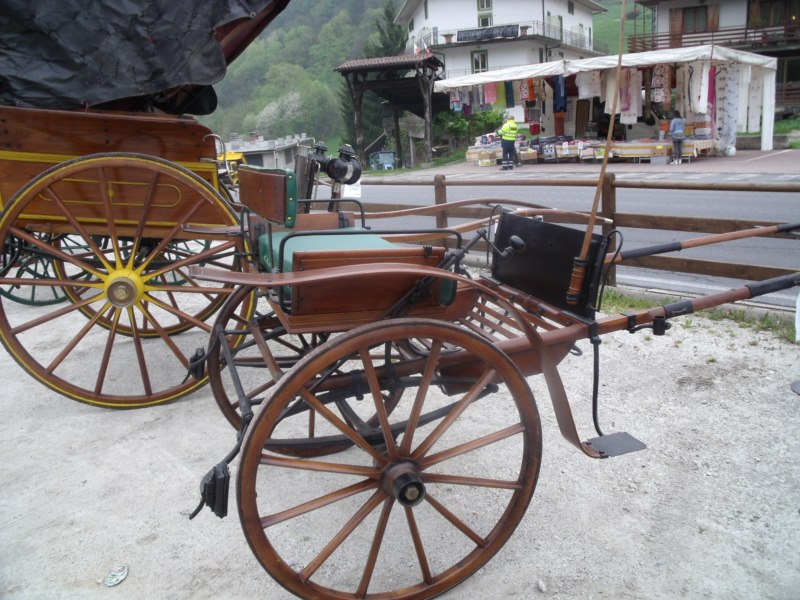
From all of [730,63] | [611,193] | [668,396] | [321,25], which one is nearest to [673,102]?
[730,63]

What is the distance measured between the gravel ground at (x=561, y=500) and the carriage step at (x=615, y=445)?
A: 35 cm

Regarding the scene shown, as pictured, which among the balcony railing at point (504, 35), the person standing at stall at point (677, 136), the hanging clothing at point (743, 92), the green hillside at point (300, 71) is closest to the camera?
the hanging clothing at point (743, 92)

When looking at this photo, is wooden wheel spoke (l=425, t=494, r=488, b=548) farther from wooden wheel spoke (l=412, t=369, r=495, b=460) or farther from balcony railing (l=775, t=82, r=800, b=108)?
balcony railing (l=775, t=82, r=800, b=108)

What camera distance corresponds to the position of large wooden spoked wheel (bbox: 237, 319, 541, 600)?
6.40 ft

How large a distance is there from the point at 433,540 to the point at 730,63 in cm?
1967

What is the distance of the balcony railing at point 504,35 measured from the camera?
38406 millimetres

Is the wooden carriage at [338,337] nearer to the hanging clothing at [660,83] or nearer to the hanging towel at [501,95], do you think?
the hanging clothing at [660,83]

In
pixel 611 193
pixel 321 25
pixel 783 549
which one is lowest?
pixel 783 549

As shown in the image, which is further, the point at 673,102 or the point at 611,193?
the point at 673,102

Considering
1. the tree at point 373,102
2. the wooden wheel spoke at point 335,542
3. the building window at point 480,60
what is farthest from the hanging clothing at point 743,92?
the building window at point 480,60

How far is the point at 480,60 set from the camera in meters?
39.6

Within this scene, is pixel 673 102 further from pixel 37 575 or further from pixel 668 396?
pixel 37 575

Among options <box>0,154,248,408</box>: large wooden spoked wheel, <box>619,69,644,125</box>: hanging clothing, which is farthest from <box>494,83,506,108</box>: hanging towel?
<box>0,154,248,408</box>: large wooden spoked wheel

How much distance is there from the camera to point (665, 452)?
307 cm
